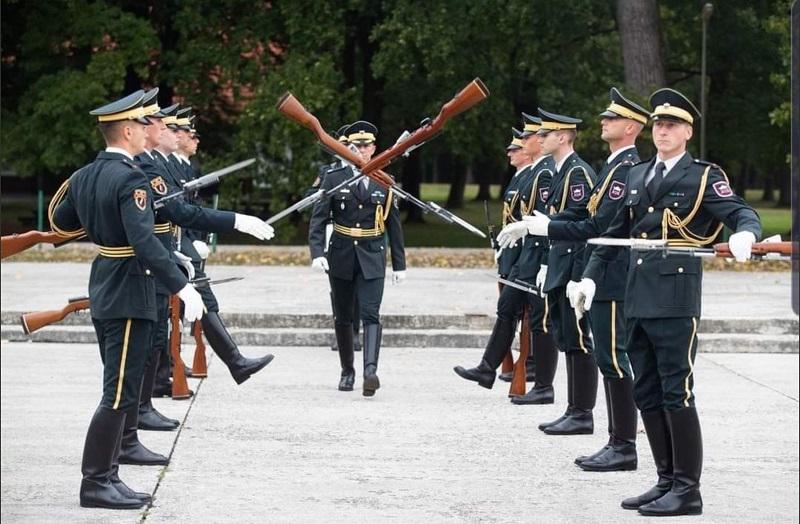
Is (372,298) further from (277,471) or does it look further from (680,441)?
(680,441)

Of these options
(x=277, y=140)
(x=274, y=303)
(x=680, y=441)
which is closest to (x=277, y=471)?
(x=680, y=441)

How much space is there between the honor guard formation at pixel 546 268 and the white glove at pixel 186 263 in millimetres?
22

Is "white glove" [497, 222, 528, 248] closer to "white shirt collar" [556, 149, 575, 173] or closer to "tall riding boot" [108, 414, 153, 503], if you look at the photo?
"white shirt collar" [556, 149, 575, 173]

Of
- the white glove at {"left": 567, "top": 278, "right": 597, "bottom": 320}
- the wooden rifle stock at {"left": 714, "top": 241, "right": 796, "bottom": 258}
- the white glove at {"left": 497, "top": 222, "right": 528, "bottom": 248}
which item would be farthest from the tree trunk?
the wooden rifle stock at {"left": 714, "top": 241, "right": 796, "bottom": 258}

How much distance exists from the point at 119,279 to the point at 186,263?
128 inches

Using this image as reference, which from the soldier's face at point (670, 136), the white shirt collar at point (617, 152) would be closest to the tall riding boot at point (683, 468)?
the soldier's face at point (670, 136)

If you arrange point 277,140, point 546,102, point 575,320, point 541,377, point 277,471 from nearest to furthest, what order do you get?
point 277,471, point 575,320, point 541,377, point 277,140, point 546,102

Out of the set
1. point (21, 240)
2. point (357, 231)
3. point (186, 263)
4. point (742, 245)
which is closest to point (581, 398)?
point (357, 231)

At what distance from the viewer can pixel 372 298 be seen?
11336mm

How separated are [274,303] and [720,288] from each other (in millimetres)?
5998

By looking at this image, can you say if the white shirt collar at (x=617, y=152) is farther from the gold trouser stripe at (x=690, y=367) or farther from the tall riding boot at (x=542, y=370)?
the tall riding boot at (x=542, y=370)

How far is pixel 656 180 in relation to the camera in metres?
7.54

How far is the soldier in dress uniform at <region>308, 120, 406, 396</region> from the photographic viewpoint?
36.9 feet

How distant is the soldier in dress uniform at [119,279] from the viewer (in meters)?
7.34
